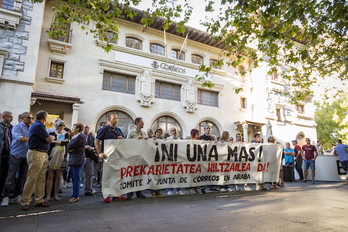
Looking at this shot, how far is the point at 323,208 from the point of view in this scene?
4.57m

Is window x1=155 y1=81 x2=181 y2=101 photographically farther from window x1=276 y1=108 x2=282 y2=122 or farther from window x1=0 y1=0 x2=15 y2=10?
window x1=276 y1=108 x2=282 y2=122

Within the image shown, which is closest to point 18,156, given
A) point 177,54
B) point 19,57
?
point 19,57

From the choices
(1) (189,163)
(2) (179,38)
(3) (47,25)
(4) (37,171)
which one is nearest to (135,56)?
(2) (179,38)

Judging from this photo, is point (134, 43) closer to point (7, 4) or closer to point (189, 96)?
point (189, 96)

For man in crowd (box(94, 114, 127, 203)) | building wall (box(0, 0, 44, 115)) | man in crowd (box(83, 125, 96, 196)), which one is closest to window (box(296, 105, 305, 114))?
man in crowd (box(94, 114, 127, 203))

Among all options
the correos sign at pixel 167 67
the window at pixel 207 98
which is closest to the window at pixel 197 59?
the correos sign at pixel 167 67

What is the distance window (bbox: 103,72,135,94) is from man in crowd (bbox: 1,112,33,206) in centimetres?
946

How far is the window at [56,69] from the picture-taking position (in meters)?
13.0

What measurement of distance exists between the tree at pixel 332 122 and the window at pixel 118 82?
29.5 m

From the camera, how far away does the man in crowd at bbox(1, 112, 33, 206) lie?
15.5ft

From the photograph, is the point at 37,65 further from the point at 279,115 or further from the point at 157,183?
the point at 279,115

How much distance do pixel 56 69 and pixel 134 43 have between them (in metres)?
5.67

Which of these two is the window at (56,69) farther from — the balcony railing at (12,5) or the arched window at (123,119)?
the arched window at (123,119)

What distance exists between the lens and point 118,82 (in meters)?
14.8
